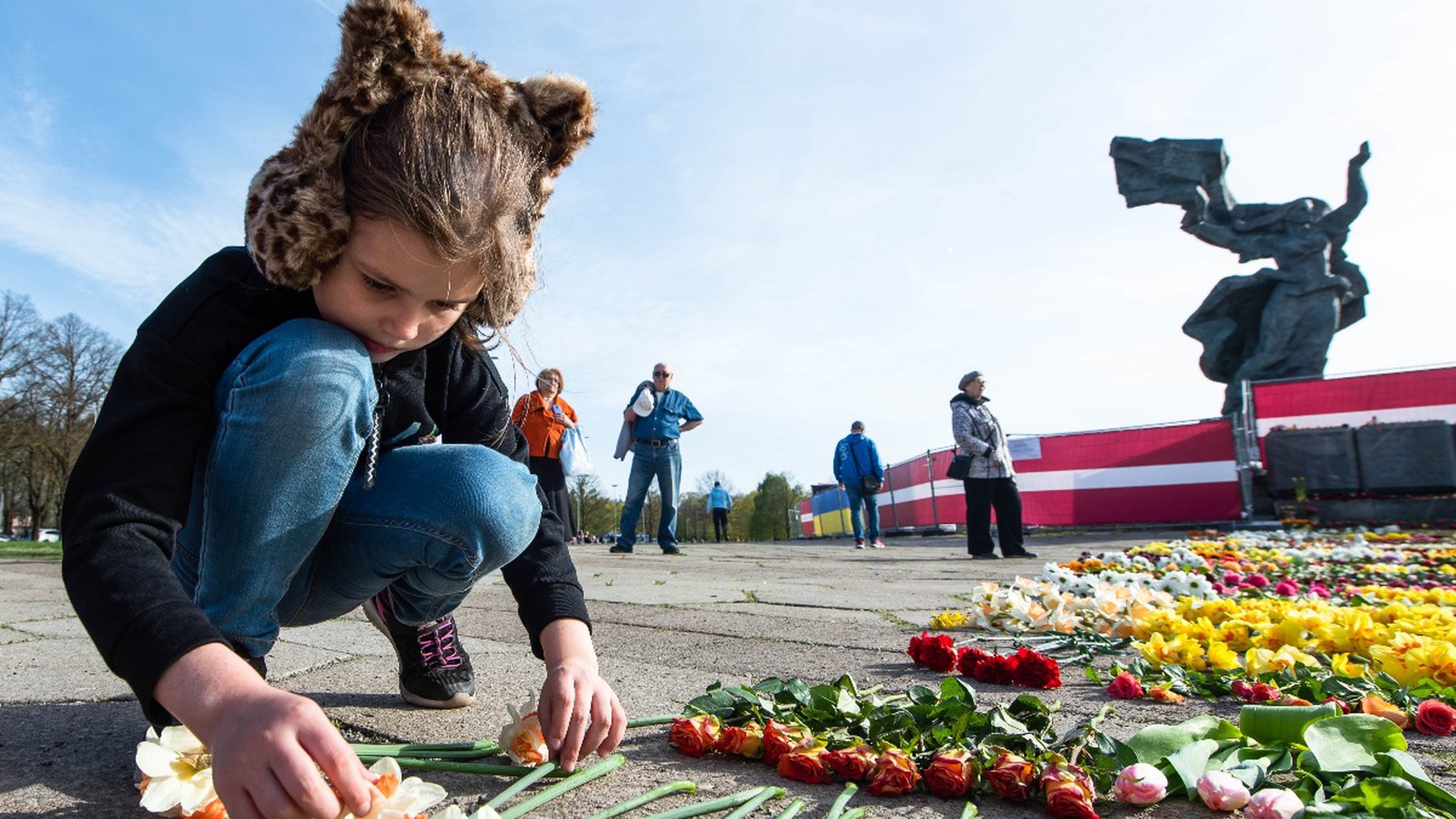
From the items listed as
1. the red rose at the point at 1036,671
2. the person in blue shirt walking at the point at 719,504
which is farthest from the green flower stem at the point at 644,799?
the person in blue shirt walking at the point at 719,504

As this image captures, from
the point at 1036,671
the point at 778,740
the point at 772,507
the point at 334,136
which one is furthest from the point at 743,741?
the point at 772,507

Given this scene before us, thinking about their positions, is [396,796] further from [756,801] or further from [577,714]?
[756,801]

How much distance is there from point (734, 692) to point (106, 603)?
933 mm

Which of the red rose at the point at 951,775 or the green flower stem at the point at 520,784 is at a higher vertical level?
the green flower stem at the point at 520,784

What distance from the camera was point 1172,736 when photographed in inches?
48.5

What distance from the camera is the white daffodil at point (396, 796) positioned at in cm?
83

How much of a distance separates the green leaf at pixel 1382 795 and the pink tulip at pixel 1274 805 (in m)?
0.06

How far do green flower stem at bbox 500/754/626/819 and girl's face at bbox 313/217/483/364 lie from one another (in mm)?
661

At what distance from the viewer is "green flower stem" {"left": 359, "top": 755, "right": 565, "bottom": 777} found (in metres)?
1.20

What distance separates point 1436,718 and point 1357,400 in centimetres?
→ 1103

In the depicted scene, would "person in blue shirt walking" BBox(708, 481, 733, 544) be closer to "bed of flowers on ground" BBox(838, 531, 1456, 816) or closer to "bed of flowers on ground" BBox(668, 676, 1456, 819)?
"bed of flowers on ground" BBox(838, 531, 1456, 816)

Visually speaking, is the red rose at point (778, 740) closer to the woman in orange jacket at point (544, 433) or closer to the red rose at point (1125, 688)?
the red rose at point (1125, 688)

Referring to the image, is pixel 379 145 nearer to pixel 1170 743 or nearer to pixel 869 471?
pixel 1170 743

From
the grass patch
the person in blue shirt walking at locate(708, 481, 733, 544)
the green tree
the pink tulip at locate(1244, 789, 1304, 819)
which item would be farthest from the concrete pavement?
the green tree
